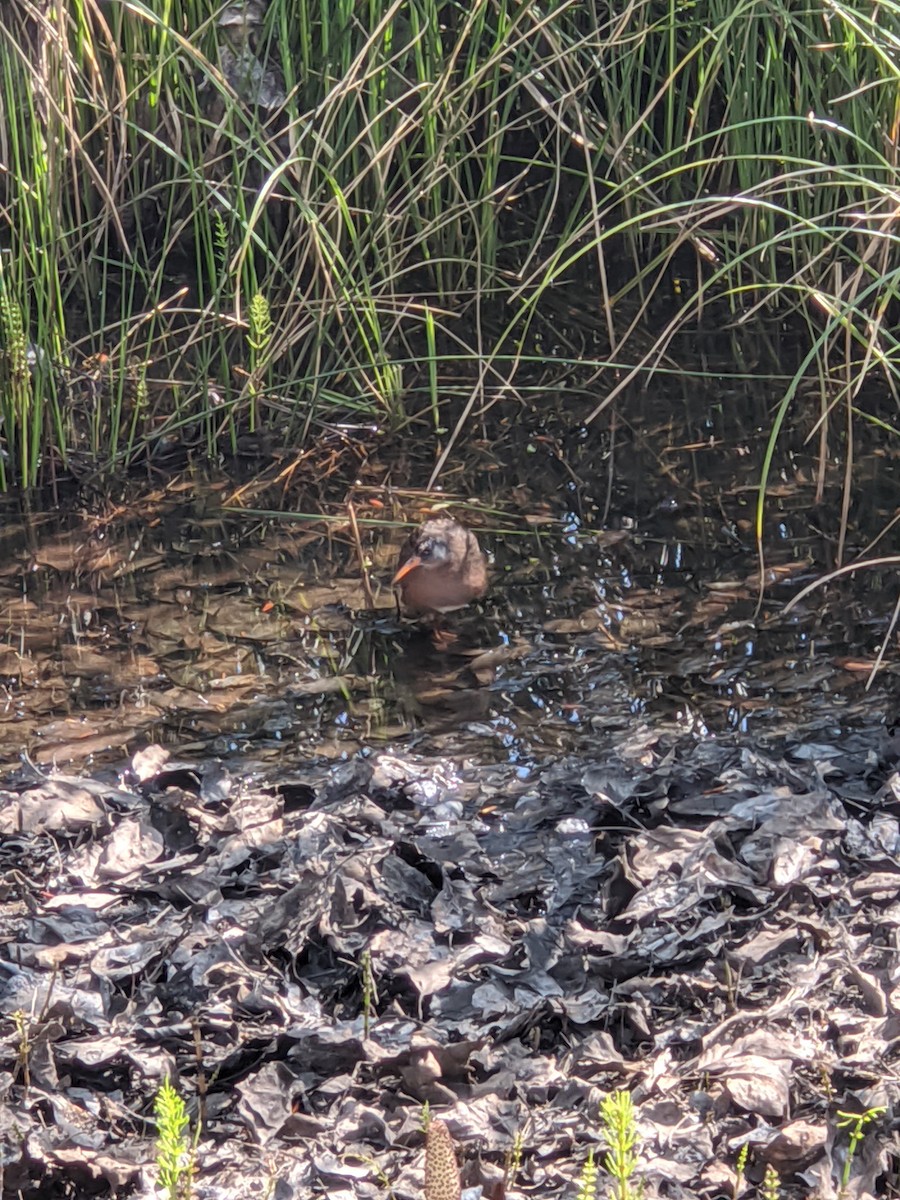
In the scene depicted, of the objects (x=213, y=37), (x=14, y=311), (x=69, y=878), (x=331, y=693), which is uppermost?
(x=213, y=37)

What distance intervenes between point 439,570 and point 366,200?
7.22ft

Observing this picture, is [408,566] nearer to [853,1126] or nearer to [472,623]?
[472,623]

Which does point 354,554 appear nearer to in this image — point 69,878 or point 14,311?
point 14,311

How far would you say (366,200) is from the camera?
6.28 metres

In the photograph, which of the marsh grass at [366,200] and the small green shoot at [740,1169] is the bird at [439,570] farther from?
the small green shoot at [740,1169]

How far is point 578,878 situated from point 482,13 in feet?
11.2

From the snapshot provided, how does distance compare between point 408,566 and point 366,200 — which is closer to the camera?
point 408,566

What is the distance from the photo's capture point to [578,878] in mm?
3336

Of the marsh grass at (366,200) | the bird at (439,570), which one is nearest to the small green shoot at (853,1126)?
the bird at (439,570)

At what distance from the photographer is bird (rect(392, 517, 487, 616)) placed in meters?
4.77

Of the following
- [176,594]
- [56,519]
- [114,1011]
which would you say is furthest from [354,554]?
[114,1011]

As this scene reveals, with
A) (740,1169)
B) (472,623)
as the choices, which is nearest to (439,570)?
(472,623)

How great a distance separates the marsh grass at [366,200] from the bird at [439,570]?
565mm

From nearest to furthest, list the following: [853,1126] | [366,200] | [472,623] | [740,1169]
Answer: [740,1169]
[853,1126]
[472,623]
[366,200]
